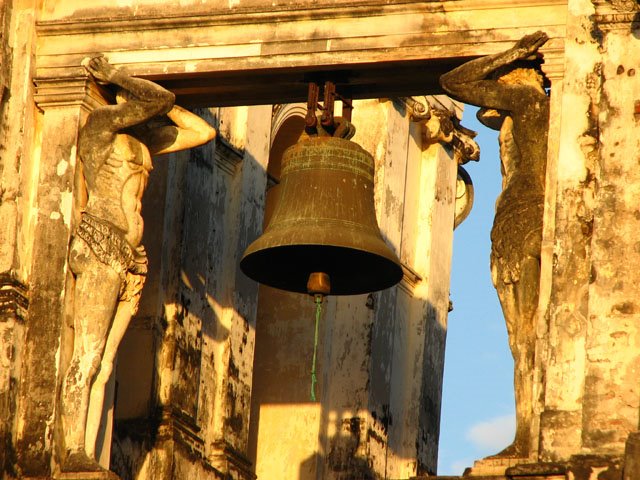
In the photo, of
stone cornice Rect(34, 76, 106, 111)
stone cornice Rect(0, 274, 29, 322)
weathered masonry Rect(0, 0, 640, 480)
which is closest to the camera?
weathered masonry Rect(0, 0, 640, 480)

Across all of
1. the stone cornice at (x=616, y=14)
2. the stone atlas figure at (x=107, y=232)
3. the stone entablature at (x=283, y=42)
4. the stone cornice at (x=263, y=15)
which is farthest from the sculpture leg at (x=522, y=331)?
the stone atlas figure at (x=107, y=232)

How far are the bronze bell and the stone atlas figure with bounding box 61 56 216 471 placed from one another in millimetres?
914

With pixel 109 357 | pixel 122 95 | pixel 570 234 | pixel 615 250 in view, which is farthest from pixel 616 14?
pixel 109 357

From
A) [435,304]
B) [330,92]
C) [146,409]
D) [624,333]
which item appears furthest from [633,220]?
[435,304]

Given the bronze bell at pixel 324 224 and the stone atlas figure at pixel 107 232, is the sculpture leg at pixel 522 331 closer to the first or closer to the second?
the bronze bell at pixel 324 224

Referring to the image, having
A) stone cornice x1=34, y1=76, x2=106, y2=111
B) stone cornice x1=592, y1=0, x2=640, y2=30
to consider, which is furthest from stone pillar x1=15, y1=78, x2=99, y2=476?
stone cornice x1=592, y1=0, x2=640, y2=30

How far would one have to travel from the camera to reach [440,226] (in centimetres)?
2606

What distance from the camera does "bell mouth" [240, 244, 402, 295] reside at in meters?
18.4

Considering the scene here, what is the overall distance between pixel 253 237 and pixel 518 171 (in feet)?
16.3

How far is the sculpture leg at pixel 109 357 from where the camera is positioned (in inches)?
731

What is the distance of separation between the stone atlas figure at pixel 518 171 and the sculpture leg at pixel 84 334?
2617 mm

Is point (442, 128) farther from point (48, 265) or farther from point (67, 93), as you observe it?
point (48, 265)

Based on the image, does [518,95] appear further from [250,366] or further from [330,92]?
[250,366]

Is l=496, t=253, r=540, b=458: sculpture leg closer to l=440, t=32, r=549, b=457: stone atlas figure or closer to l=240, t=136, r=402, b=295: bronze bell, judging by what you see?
l=440, t=32, r=549, b=457: stone atlas figure
